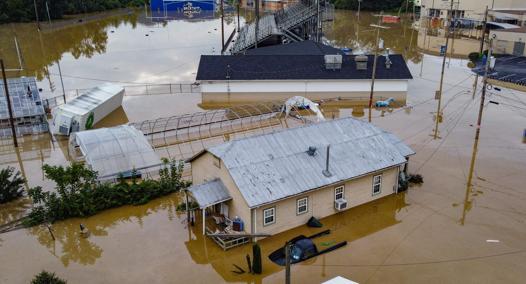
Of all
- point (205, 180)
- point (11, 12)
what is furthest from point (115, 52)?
point (205, 180)

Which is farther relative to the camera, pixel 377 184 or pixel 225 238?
pixel 377 184

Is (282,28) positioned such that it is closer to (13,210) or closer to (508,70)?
(508,70)

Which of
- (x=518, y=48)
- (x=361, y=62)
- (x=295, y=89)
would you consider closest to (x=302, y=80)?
(x=295, y=89)

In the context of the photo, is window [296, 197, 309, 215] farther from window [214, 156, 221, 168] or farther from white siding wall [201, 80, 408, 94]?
white siding wall [201, 80, 408, 94]

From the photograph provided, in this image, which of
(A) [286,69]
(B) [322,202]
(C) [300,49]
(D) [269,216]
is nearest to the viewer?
(D) [269,216]

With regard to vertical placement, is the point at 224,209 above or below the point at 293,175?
below

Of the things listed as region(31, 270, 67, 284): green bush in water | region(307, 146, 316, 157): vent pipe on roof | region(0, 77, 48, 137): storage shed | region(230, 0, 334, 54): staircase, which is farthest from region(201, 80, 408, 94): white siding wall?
region(31, 270, 67, 284): green bush in water

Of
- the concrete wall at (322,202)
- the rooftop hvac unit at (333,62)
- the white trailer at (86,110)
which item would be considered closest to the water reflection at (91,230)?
the concrete wall at (322,202)
